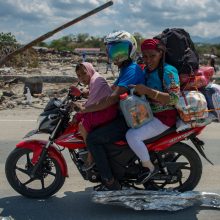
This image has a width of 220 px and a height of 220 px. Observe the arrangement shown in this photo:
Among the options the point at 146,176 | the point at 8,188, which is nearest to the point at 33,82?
the point at 8,188

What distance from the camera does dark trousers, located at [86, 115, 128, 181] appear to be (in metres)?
4.69

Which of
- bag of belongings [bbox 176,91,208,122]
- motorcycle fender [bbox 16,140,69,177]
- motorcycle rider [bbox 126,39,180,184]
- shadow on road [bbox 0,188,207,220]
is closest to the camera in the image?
motorcycle rider [bbox 126,39,180,184]

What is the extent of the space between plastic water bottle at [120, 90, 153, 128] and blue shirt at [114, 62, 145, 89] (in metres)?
0.12

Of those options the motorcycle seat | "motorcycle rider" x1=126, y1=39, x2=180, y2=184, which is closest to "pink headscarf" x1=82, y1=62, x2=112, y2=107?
"motorcycle rider" x1=126, y1=39, x2=180, y2=184

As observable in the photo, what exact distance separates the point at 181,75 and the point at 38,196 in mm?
2053

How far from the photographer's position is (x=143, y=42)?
4.58 metres

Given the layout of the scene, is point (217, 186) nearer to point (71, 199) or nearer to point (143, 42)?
point (71, 199)

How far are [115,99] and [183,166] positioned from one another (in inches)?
43.9

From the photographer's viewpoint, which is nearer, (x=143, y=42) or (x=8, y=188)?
(x=143, y=42)

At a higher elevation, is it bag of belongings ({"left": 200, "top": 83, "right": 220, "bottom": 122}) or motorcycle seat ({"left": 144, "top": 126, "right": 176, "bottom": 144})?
bag of belongings ({"left": 200, "top": 83, "right": 220, "bottom": 122})

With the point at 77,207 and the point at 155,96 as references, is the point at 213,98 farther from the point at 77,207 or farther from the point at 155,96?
the point at 77,207

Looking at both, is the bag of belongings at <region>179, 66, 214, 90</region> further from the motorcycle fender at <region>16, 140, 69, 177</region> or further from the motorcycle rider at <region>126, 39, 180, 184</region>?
the motorcycle fender at <region>16, 140, 69, 177</region>

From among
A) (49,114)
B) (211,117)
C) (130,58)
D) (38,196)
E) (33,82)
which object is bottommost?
(38,196)

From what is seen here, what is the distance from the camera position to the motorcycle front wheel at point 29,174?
5.07m
